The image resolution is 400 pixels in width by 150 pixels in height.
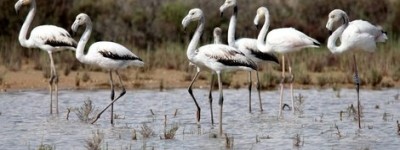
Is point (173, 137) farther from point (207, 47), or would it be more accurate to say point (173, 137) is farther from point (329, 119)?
point (329, 119)

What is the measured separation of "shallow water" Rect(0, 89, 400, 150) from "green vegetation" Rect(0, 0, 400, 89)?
1676mm

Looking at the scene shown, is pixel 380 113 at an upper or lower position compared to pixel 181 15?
lower

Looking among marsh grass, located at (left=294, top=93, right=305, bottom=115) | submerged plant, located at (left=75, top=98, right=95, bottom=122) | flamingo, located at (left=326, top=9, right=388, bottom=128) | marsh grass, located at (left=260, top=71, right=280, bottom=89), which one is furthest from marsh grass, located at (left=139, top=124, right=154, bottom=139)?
marsh grass, located at (left=260, top=71, right=280, bottom=89)

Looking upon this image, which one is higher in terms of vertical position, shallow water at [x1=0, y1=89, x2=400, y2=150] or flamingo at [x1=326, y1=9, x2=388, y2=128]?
flamingo at [x1=326, y1=9, x2=388, y2=128]

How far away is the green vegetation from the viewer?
56.8ft

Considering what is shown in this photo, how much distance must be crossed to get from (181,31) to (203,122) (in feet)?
31.0

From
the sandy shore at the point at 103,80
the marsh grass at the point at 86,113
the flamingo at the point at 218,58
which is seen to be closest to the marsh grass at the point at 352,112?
the flamingo at the point at 218,58

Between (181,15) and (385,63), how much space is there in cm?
567

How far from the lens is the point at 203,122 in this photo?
1202 cm

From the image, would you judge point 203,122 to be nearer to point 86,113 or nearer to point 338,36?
point 86,113

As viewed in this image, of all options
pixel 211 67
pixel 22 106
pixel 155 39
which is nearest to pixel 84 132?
pixel 211 67

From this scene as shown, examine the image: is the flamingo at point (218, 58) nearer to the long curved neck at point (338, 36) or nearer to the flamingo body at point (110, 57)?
the flamingo body at point (110, 57)

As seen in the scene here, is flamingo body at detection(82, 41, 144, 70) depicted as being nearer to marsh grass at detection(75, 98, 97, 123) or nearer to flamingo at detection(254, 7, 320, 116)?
marsh grass at detection(75, 98, 97, 123)

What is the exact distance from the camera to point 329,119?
12.2 meters
